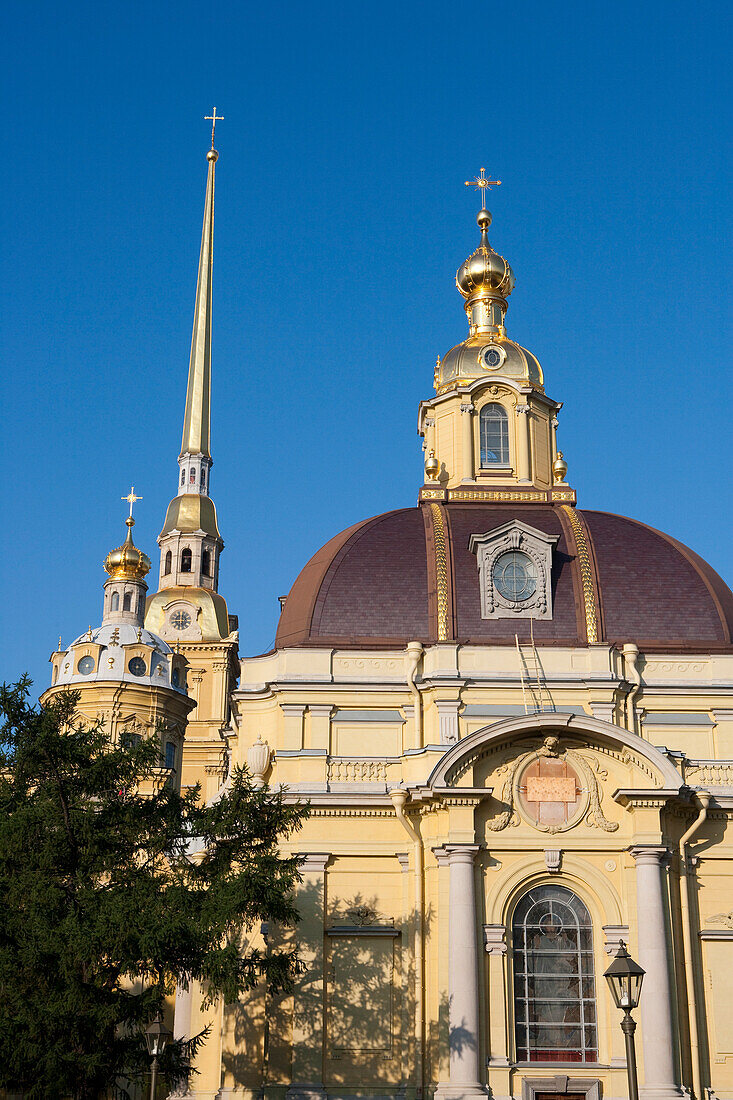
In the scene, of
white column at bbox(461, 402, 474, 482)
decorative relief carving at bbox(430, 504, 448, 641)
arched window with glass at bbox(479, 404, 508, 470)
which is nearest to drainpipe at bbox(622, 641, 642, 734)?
decorative relief carving at bbox(430, 504, 448, 641)

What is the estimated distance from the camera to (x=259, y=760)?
36.9 meters

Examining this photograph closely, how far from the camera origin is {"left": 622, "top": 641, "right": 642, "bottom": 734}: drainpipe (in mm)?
37375

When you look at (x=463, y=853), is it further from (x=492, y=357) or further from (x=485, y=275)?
(x=485, y=275)

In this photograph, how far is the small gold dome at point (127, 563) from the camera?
64875 mm

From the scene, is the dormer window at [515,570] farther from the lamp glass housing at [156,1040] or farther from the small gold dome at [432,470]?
the lamp glass housing at [156,1040]

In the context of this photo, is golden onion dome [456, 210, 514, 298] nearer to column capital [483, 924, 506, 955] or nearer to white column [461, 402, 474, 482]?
white column [461, 402, 474, 482]

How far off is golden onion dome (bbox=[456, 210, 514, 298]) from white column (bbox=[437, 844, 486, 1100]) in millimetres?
22721

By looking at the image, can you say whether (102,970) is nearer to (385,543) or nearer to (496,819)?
(496,819)

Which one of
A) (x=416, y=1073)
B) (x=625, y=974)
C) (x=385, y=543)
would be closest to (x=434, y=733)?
(x=385, y=543)

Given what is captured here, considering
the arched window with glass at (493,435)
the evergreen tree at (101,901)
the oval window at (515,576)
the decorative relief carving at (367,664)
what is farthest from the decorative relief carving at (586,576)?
the evergreen tree at (101,901)

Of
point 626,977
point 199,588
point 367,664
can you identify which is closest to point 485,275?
point 367,664

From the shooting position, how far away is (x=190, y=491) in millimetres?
87062

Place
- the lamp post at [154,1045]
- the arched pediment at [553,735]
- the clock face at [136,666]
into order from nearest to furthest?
the lamp post at [154,1045] → the arched pediment at [553,735] → the clock face at [136,666]

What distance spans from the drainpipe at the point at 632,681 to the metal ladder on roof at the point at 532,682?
2.07 meters
